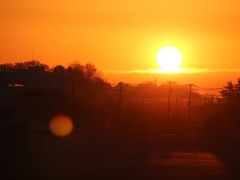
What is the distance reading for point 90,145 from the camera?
107ft

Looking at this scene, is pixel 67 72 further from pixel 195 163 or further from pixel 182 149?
pixel 195 163

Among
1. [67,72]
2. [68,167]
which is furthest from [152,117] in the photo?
[67,72]

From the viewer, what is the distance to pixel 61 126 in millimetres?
35531

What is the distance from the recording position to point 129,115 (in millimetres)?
41906

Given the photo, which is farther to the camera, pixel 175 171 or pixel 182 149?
pixel 182 149

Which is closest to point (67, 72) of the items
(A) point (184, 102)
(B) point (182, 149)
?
(A) point (184, 102)

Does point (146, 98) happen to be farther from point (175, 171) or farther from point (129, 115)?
point (175, 171)

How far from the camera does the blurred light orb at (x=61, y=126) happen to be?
32.7 metres

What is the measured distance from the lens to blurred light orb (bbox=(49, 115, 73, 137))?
3268cm

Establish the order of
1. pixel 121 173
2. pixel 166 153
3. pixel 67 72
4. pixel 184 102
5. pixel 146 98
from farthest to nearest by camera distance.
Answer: pixel 67 72
pixel 184 102
pixel 146 98
pixel 166 153
pixel 121 173

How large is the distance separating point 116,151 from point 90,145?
2091 millimetres

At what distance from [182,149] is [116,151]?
4.12m

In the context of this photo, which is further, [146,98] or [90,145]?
[146,98]

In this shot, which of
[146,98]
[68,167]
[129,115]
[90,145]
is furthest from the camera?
[146,98]
